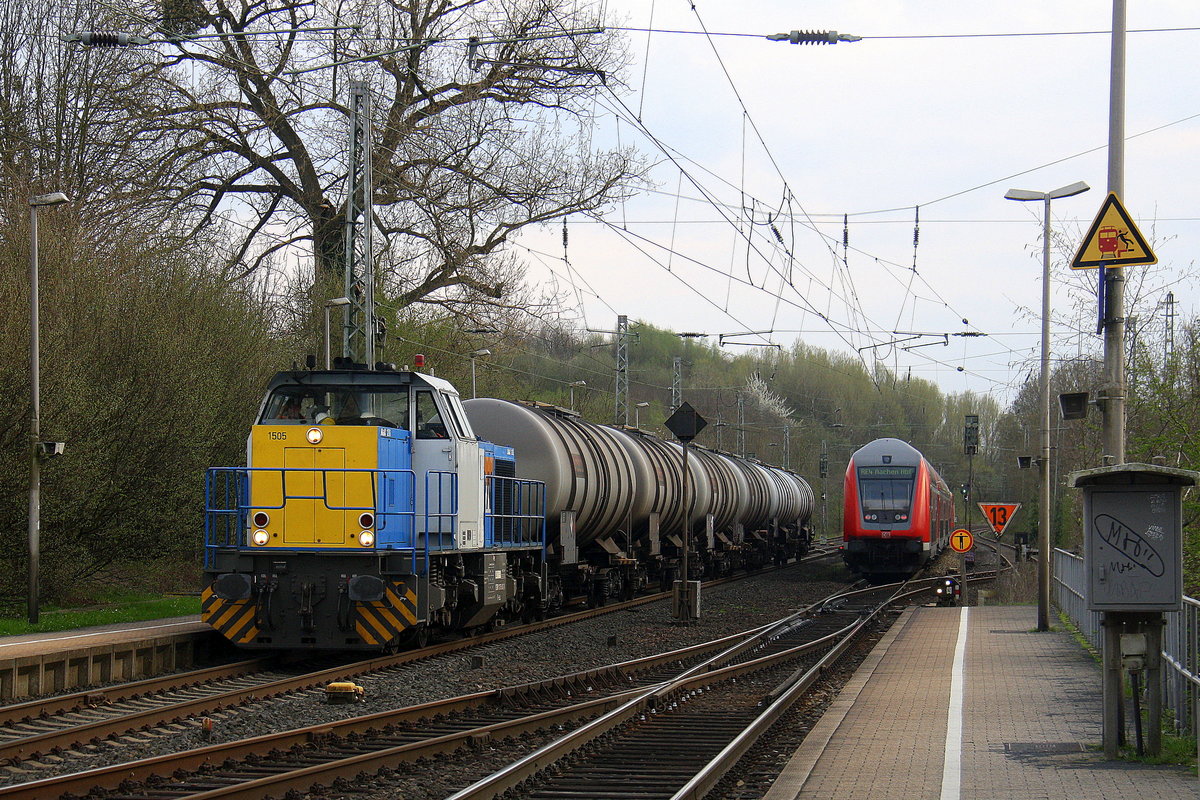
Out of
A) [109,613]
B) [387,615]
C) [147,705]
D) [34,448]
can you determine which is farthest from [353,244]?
[147,705]

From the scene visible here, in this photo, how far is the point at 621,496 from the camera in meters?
22.3

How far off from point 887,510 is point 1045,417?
1021 centimetres

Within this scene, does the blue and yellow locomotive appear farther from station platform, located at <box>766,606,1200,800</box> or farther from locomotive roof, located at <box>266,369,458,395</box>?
station platform, located at <box>766,606,1200,800</box>

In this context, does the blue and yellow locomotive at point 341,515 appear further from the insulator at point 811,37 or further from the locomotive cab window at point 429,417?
the insulator at point 811,37

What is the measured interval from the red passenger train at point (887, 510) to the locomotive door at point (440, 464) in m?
18.9

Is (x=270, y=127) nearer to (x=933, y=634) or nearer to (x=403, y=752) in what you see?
(x=933, y=634)

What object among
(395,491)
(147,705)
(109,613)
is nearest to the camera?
(147,705)

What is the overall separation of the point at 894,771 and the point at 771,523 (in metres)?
31.7

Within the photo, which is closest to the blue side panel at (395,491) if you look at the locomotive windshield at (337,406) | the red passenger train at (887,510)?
the locomotive windshield at (337,406)

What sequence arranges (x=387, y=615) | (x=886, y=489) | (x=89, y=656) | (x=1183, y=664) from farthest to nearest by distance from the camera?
(x=886, y=489)
(x=387, y=615)
(x=89, y=656)
(x=1183, y=664)

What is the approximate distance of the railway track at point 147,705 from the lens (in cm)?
900

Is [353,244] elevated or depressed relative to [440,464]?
elevated

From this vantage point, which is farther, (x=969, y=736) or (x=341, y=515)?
(x=341, y=515)

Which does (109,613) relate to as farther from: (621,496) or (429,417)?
(621,496)
